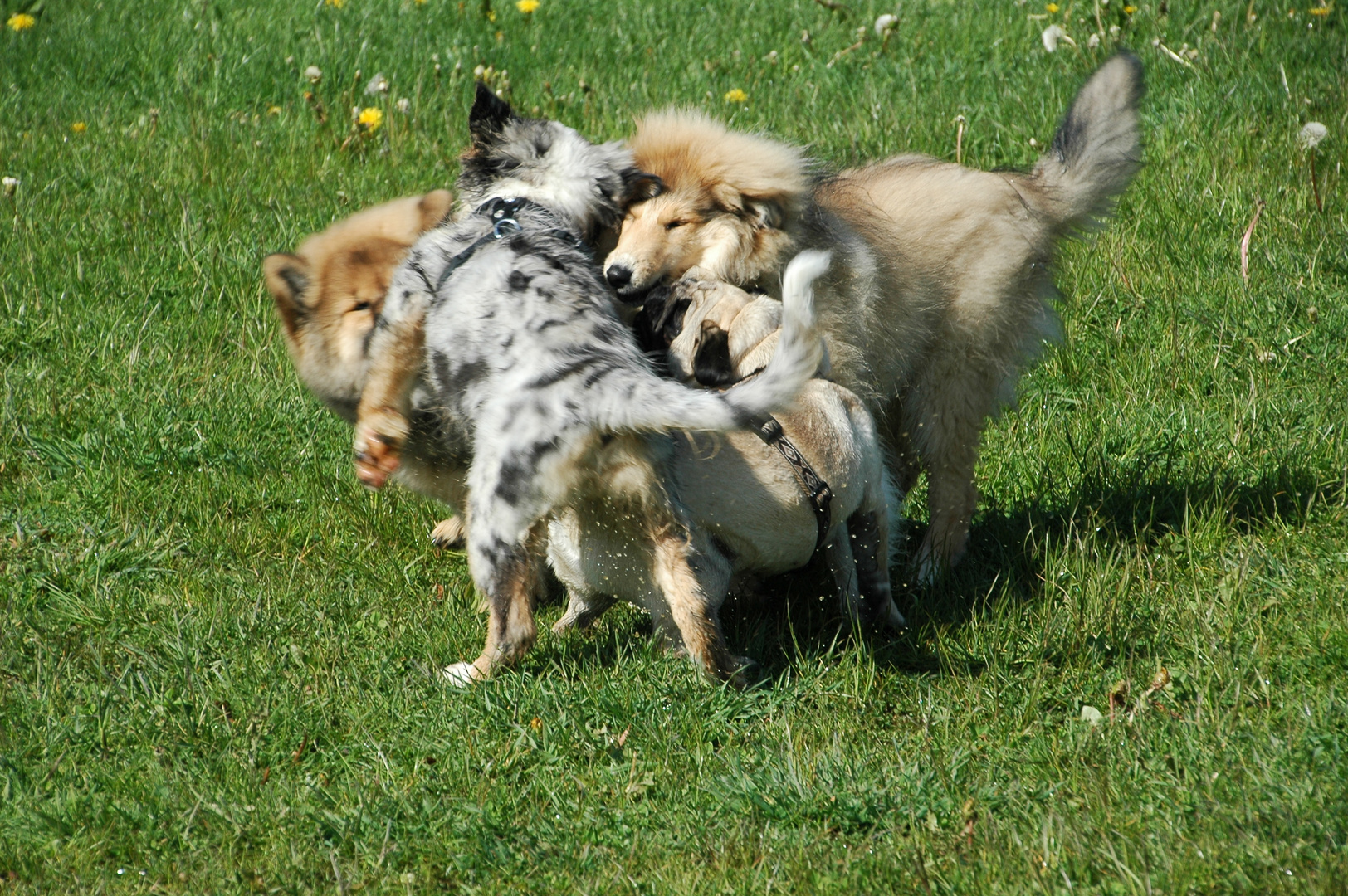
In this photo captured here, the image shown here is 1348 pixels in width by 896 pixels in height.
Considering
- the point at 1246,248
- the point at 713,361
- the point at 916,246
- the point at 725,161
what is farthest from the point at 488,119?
the point at 1246,248

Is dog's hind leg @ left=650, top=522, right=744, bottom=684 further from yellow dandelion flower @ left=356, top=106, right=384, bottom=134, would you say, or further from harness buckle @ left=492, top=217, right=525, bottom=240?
yellow dandelion flower @ left=356, top=106, right=384, bottom=134

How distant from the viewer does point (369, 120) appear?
23.6 feet

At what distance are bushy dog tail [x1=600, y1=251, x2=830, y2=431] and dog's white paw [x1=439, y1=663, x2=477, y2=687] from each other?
99cm

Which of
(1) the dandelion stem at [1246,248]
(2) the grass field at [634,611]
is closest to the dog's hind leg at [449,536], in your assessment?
(2) the grass field at [634,611]

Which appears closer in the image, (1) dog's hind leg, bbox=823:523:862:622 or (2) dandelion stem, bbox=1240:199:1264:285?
(1) dog's hind leg, bbox=823:523:862:622

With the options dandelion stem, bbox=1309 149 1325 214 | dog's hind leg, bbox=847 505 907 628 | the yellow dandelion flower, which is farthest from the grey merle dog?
dandelion stem, bbox=1309 149 1325 214

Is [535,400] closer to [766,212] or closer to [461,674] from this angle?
[461,674]

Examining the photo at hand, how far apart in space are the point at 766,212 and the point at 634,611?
5.36 ft

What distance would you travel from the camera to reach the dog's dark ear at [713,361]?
3.78 meters

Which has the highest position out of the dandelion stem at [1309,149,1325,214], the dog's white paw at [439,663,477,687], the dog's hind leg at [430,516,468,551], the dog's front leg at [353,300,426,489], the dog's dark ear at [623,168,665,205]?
Answer: the dandelion stem at [1309,149,1325,214]

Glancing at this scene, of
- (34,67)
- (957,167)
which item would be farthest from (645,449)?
(34,67)

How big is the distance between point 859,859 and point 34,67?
7.91m

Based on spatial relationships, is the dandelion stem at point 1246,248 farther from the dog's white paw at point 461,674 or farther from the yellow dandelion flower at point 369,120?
the yellow dandelion flower at point 369,120

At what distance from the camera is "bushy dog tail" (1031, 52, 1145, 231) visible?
16.4 ft
